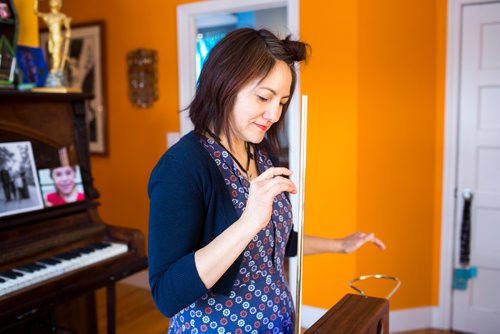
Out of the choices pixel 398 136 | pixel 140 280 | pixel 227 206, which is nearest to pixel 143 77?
pixel 140 280

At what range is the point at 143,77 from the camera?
3.62m

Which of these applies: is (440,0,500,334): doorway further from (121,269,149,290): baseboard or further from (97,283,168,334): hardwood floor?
(121,269,149,290): baseboard

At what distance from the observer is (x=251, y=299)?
44.8 inches

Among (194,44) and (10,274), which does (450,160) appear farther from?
(10,274)

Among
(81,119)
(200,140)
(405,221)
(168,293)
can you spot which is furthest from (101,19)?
(168,293)

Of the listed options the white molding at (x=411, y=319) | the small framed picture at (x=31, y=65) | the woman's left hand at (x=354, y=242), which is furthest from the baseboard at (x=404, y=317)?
the small framed picture at (x=31, y=65)

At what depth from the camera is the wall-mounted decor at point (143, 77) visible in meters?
3.59

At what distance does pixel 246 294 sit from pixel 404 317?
2.38 meters

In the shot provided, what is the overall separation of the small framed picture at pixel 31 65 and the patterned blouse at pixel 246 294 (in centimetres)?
161

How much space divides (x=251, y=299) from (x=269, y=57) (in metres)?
0.58

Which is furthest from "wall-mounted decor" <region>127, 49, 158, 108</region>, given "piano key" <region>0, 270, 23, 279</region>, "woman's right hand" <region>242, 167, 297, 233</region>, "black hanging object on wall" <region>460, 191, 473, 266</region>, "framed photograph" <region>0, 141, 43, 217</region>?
"woman's right hand" <region>242, 167, 297, 233</region>

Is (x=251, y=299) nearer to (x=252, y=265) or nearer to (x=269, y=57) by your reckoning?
(x=252, y=265)

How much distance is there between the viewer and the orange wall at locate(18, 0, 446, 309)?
290cm

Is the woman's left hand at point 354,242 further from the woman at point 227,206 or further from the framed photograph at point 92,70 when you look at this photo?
the framed photograph at point 92,70
